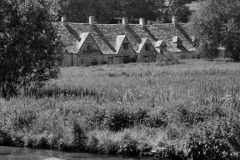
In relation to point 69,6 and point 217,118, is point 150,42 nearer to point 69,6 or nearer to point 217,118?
point 69,6

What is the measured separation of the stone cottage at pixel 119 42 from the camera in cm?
7681

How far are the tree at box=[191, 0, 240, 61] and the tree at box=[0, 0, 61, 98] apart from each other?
45123 millimetres

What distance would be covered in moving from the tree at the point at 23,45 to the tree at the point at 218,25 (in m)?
45.1

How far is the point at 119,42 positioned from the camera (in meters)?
81.9

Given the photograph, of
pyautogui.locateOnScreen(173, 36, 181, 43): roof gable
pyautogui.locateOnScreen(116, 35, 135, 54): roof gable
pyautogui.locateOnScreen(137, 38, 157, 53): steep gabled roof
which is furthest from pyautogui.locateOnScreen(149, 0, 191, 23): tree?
pyautogui.locateOnScreen(116, 35, 135, 54): roof gable

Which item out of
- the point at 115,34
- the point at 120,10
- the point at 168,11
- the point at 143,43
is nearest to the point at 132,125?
the point at 143,43

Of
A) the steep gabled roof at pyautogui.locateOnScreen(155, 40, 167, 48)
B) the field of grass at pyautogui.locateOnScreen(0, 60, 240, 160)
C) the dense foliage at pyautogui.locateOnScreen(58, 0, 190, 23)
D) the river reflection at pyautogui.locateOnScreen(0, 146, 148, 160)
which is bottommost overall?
the river reflection at pyautogui.locateOnScreen(0, 146, 148, 160)

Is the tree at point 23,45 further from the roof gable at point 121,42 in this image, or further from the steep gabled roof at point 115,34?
the roof gable at point 121,42

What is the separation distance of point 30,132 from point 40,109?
195 cm

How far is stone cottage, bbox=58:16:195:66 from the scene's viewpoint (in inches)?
3024

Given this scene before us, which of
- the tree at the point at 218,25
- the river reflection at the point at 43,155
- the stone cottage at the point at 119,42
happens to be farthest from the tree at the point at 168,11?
the river reflection at the point at 43,155

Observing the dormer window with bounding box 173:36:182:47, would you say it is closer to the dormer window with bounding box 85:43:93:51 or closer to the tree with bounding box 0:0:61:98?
the dormer window with bounding box 85:43:93:51

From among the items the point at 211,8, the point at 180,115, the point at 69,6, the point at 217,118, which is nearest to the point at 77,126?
the point at 180,115

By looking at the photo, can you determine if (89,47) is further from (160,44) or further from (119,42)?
(160,44)
